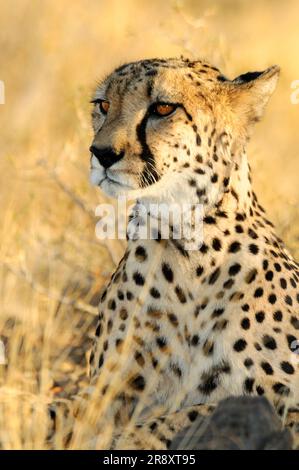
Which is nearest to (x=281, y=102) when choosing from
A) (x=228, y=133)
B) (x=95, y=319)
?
(x=95, y=319)

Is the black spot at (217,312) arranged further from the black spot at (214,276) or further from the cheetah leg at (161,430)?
the cheetah leg at (161,430)

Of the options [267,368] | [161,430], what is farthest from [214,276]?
[161,430]

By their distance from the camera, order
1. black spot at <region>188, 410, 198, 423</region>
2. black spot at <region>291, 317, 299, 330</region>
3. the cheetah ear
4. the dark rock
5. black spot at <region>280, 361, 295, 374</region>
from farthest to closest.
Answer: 1. the cheetah ear
2. black spot at <region>291, 317, 299, 330</region>
3. black spot at <region>280, 361, 295, 374</region>
4. black spot at <region>188, 410, 198, 423</region>
5. the dark rock

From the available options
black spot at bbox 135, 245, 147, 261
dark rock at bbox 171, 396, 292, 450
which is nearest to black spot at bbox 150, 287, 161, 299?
black spot at bbox 135, 245, 147, 261

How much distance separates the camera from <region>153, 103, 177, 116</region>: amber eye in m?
Result: 4.12

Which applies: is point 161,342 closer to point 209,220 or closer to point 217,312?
point 217,312

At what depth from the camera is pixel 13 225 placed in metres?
5.83

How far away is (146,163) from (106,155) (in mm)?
149

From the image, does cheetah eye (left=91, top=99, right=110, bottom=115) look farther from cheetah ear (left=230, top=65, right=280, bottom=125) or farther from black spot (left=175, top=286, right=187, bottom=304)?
black spot (left=175, top=286, right=187, bottom=304)

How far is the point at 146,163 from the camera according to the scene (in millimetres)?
4020

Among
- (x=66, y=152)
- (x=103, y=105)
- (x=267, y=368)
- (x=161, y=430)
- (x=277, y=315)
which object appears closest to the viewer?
(x=161, y=430)

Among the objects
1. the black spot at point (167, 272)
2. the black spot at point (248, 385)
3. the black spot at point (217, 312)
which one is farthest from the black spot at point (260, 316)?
the black spot at point (167, 272)

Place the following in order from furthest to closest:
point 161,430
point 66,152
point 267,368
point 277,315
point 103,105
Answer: point 66,152 → point 103,105 → point 277,315 → point 267,368 → point 161,430

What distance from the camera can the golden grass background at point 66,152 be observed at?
542 centimetres
